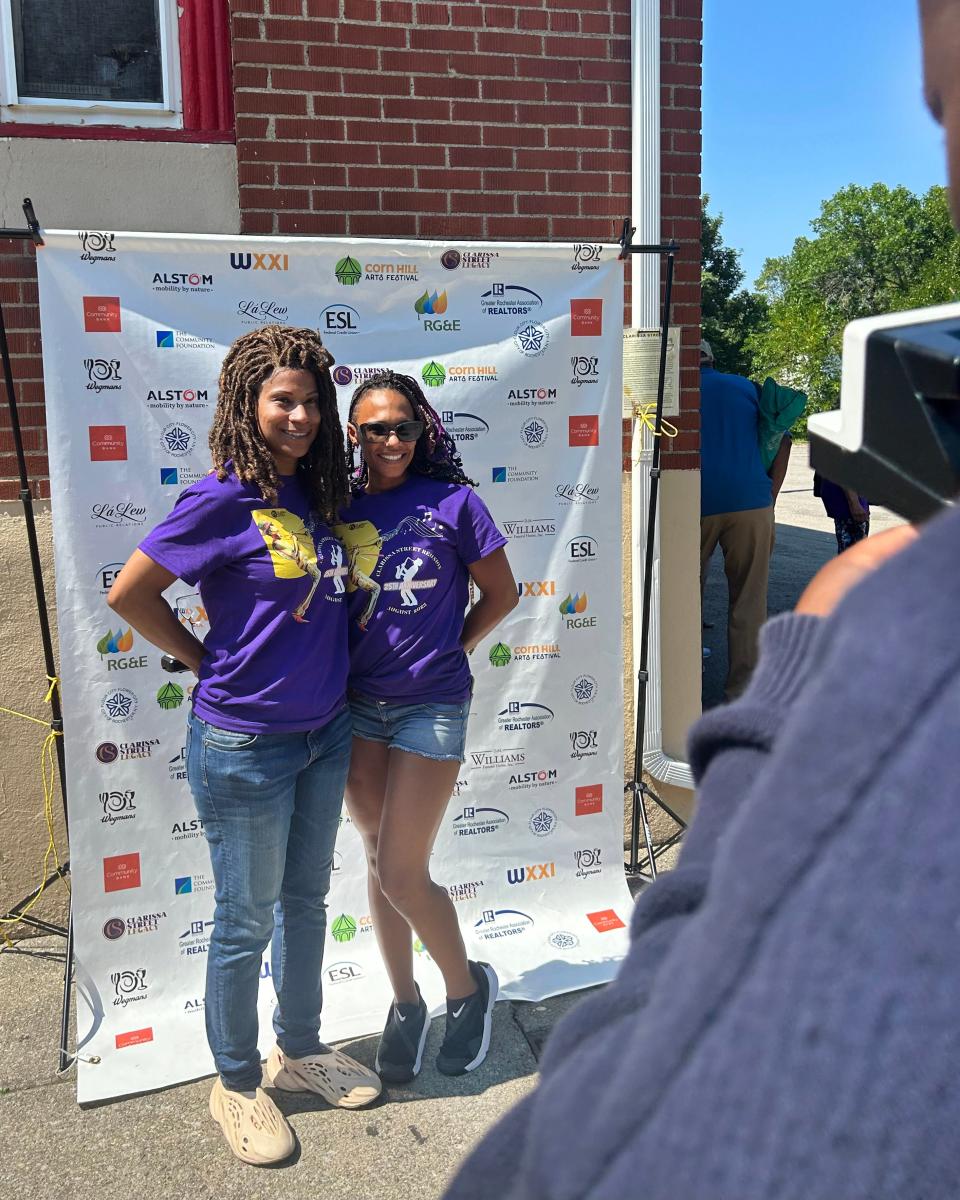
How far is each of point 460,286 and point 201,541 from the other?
64.7 inches

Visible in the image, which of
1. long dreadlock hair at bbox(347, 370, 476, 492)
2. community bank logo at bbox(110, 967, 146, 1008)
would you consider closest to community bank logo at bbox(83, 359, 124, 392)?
long dreadlock hair at bbox(347, 370, 476, 492)

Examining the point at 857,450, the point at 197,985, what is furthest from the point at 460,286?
the point at 857,450

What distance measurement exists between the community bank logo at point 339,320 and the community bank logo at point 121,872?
1933 millimetres

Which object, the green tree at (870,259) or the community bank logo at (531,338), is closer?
the community bank logo at (531,338)

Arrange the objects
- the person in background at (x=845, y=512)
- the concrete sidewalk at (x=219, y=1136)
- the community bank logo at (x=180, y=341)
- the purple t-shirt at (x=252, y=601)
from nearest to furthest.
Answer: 1. the purple t-shirt at (x=252, y=601)
2. the concrete sidewalk at (x=219, y=1136)
3. the community bank logo at (x=180, y=341)
4. the person in background at (x=845, y=512)

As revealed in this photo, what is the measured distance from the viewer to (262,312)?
12.0 ft

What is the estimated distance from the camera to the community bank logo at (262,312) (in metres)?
3.65

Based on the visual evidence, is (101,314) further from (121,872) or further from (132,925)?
(132,925)

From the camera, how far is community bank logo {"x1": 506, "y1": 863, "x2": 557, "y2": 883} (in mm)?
4164

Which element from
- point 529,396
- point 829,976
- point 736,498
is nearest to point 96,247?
point 529,396

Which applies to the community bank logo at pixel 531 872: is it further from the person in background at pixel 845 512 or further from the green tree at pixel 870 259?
the green tree at pixel 870 259

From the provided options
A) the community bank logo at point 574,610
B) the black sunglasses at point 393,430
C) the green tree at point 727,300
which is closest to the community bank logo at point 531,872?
the community bank logo at point 574,610

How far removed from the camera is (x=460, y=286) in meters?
3.88

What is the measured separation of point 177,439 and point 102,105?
4.64ft
